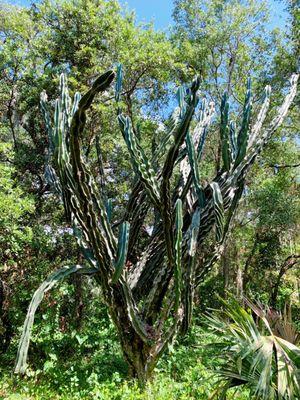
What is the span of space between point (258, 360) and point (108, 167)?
6.19 m

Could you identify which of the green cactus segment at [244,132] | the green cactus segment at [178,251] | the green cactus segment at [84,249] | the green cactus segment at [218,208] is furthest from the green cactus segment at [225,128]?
the green cactus segment at [84,249]

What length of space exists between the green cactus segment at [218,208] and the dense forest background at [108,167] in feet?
2.43

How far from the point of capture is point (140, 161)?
347 centimetres

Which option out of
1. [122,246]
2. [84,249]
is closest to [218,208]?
[122,246]

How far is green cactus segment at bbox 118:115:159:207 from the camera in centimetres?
343

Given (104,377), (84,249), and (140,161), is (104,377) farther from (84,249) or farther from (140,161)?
(140,161)

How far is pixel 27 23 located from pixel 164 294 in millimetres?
6024

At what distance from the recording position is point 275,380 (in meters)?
2.72

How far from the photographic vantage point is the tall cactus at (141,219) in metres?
3.39

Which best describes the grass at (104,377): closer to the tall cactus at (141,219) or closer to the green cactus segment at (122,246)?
the tall cactus at (141,219)

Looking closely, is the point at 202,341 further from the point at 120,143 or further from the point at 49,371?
the point at 120,143

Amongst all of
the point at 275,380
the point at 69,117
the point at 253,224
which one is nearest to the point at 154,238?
the point at 69,117

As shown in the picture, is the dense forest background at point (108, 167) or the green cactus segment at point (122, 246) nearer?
the green cactus segment at point (122, 246)

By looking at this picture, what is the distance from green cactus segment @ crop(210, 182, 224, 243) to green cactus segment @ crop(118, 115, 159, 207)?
62cm
